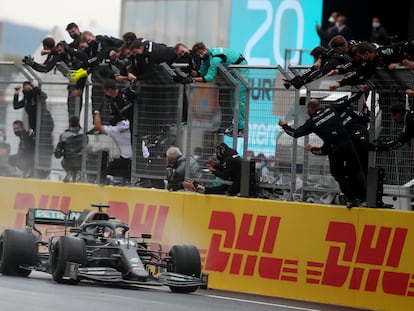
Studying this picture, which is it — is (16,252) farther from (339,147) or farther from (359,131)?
(359,131)

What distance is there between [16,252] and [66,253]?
121cm

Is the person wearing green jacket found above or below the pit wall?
above

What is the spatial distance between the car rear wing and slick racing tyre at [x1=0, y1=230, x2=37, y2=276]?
0.66 metres

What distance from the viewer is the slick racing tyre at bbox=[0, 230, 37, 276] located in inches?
623

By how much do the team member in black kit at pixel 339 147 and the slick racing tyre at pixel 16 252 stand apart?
3.74 meters

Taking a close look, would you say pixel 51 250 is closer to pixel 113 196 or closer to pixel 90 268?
pixel 90 268

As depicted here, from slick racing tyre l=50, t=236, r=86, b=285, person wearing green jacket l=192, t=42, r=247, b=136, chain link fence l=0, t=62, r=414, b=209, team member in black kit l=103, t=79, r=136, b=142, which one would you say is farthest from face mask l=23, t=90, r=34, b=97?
slick racing tyre l=50, t=236, r=86, b=285

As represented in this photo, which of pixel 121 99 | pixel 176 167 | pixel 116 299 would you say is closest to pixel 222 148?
pixel 176 167

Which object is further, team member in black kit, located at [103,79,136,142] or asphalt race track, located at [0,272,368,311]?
team member in black kit, located at [103,79,136,142]

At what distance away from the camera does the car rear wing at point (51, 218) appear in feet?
54.5

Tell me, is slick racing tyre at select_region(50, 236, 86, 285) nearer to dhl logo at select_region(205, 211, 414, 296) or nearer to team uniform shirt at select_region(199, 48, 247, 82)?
dhl logo at select_region(205, 211, 414, 296)

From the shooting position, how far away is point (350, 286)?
15.3m

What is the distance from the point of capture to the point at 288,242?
1608cm

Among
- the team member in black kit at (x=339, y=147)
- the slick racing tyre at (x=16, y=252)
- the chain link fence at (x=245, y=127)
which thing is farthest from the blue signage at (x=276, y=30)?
the slick racing tyre at (x=16, y=252)
